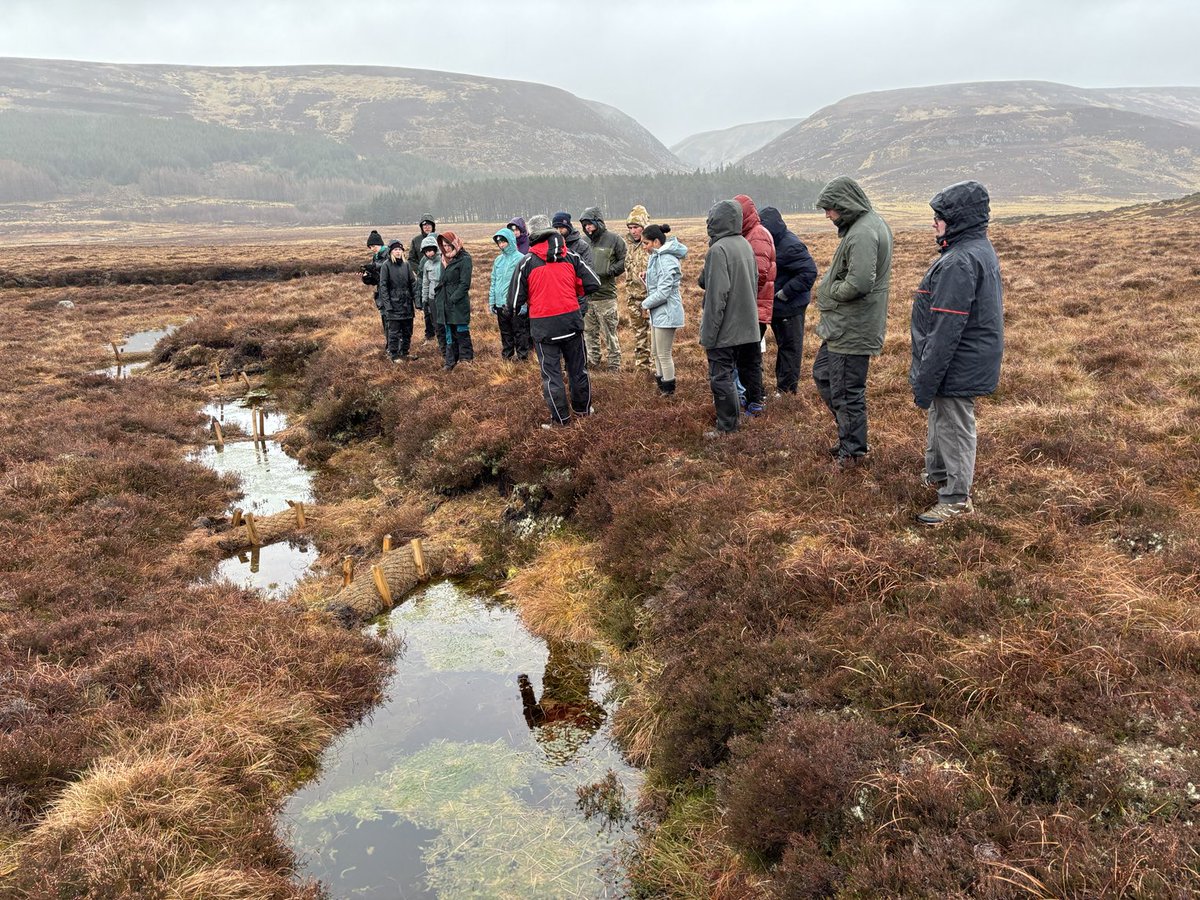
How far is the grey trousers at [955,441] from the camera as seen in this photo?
587 centimetres

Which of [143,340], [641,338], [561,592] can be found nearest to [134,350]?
[143,340]

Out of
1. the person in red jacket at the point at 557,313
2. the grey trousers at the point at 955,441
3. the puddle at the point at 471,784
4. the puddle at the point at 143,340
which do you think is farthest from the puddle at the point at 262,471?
the puddle at the point at 143,340

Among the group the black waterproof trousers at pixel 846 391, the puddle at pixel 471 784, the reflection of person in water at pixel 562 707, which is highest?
the black waterproof trousers at pixel 846 391

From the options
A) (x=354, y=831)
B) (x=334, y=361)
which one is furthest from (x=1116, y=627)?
(x=334, y=361)

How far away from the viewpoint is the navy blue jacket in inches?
374

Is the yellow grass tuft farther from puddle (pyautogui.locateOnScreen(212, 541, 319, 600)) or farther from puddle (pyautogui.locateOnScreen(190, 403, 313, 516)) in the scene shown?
puddle (pyautogui.locateOnScreen(190, 403, 313, 516))

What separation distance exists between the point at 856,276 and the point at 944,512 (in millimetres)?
2320

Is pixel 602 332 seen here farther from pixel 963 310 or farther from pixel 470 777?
pixel 470 777

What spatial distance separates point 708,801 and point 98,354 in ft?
Result: 93.2

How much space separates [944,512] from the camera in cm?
609

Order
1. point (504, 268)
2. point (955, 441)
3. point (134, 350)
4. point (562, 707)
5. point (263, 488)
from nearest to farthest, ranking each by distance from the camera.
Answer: point (955, 441) < point (562, 707) < point (263, 488) < point (504, 268) < point (134, 350)

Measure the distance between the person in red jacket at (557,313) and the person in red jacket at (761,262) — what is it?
219cm

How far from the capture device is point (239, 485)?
13.1 meters

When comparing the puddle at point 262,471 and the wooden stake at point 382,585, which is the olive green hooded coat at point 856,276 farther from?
the puddle at point 262,471
